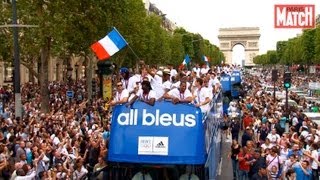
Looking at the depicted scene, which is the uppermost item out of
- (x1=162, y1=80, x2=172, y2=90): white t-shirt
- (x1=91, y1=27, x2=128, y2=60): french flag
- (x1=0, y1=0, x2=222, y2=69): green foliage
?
(x1=0, y1=0, x2=222, y2=69): green foliage

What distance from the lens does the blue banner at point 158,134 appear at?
1216 centimetres

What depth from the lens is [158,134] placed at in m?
12.3

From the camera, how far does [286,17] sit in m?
26.2

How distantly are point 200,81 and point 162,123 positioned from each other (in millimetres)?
3847

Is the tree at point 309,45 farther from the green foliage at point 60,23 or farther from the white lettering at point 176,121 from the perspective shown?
the white lettering at point 176,121

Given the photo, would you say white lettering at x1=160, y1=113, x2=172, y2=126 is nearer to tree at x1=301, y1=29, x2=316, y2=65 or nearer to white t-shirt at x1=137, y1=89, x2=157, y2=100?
white t-shirt at x1=137, y1=89, x2=157, y2=100

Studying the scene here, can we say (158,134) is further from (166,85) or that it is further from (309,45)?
(309,45)

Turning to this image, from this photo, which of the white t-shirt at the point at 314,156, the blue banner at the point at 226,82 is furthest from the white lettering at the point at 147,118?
the blue banner at the point at 226,82

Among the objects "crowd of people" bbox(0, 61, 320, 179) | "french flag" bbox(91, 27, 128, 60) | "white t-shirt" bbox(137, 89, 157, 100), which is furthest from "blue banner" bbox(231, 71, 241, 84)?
"white t-shirt" bbox(137, 89, 157, 100)

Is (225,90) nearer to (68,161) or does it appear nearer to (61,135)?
(61,135)

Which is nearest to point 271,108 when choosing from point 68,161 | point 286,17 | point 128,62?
point 286,17

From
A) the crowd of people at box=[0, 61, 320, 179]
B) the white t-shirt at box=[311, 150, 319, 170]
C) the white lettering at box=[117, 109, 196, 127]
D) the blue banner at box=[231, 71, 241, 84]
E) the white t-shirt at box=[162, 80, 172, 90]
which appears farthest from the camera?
the blue banner at box=[231, 71, 241, 84]

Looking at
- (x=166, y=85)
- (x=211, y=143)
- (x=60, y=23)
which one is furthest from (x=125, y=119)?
(x=60, y=23)

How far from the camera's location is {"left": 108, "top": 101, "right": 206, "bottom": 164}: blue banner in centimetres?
1216
